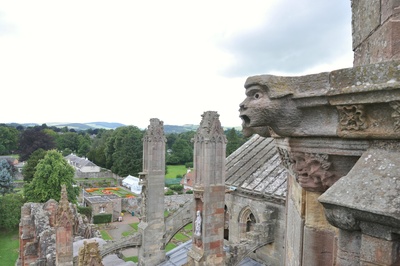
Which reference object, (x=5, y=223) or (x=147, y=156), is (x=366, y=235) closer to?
(x=147, y=156)

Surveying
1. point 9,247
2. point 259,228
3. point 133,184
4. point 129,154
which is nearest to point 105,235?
point 9,247

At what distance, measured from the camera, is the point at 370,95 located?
214 cm

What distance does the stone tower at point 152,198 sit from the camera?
1163 centimetres

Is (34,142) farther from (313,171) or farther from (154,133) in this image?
(313,171)

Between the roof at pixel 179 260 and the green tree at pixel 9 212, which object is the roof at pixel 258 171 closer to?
the roof at pixel 179 260

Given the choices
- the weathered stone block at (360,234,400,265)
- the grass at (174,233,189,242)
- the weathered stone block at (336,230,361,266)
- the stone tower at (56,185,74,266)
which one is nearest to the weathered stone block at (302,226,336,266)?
the weathered stone block at (336,230,361,266)

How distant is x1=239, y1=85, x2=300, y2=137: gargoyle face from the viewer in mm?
2531

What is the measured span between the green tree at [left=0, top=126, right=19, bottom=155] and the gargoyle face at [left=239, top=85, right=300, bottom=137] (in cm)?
9606

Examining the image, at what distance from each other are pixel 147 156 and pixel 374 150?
32.8ft

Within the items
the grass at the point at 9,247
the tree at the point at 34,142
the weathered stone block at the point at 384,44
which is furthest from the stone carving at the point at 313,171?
the tree at the point at 34,142

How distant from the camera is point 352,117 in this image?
228 centimetres

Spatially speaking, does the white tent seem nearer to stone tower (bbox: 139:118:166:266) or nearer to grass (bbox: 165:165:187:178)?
grass (bbox: 165:165:187:178)

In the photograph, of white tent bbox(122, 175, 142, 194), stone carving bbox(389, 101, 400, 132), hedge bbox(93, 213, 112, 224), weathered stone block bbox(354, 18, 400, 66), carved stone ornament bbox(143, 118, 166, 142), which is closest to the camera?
stone carving bbox(389, 101, 400, 132)

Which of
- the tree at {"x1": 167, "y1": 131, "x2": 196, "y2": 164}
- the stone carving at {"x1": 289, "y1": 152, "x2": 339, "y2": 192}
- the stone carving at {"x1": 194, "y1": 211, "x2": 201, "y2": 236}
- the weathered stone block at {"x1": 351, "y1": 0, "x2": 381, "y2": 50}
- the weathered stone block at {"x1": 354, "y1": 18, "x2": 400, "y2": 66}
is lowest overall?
the tree at {"x1": 167, "y1": 131, "x2": 196, "y2": 164}
